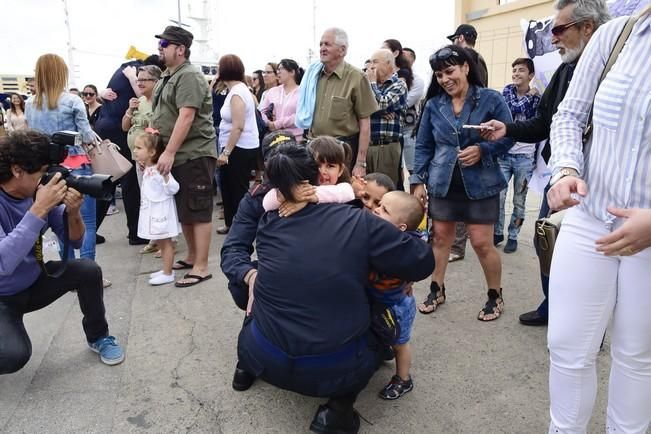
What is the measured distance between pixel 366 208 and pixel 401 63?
3.28 metres

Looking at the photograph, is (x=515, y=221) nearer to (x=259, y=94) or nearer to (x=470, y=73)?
(x=470, y=73)

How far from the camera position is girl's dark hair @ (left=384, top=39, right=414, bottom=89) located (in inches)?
201

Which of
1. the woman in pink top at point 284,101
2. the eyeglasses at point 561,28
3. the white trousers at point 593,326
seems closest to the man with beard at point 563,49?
the eyeglasses at point 561,28

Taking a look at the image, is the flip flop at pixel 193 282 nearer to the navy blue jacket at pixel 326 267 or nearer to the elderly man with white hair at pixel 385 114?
the elderly man with white hair at pixel 385 114

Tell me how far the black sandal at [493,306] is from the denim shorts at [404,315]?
3.34ft

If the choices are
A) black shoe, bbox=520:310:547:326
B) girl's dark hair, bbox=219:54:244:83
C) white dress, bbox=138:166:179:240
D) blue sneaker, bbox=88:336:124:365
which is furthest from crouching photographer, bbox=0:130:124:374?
black shoe, bbox=520:310:547:326

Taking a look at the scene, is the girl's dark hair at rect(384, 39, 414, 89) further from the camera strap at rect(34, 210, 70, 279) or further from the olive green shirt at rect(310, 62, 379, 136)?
the camera strap at rect(34, 210, 70, 279)

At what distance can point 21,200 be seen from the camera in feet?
8.33

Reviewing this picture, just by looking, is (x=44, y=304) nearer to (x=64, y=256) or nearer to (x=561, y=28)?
(x=64, y=256)

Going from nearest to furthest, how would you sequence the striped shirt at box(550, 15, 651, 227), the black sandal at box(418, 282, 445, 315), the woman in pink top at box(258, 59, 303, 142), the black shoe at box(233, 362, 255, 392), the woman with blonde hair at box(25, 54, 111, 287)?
the striped shirt at box(550, 15, 651, 227) → the black shoe at box(233, 362, 255, 392) → the black sandal at box(418, 282, 445, 315) → the woman with blonde hair at box(25, 54, 111, 287) → the woman in pink top at box(258, 59, 303, 142)

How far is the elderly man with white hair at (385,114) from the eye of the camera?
4199mm

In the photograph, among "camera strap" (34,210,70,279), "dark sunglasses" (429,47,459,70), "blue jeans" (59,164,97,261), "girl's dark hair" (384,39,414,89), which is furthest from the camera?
"girl's dark hair" (384,39,414,89)

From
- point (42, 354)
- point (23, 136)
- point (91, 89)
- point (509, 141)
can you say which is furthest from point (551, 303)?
point (91, 89)

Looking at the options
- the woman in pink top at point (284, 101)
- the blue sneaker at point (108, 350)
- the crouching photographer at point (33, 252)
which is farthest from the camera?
the woman in pink top at point (284, 101)
